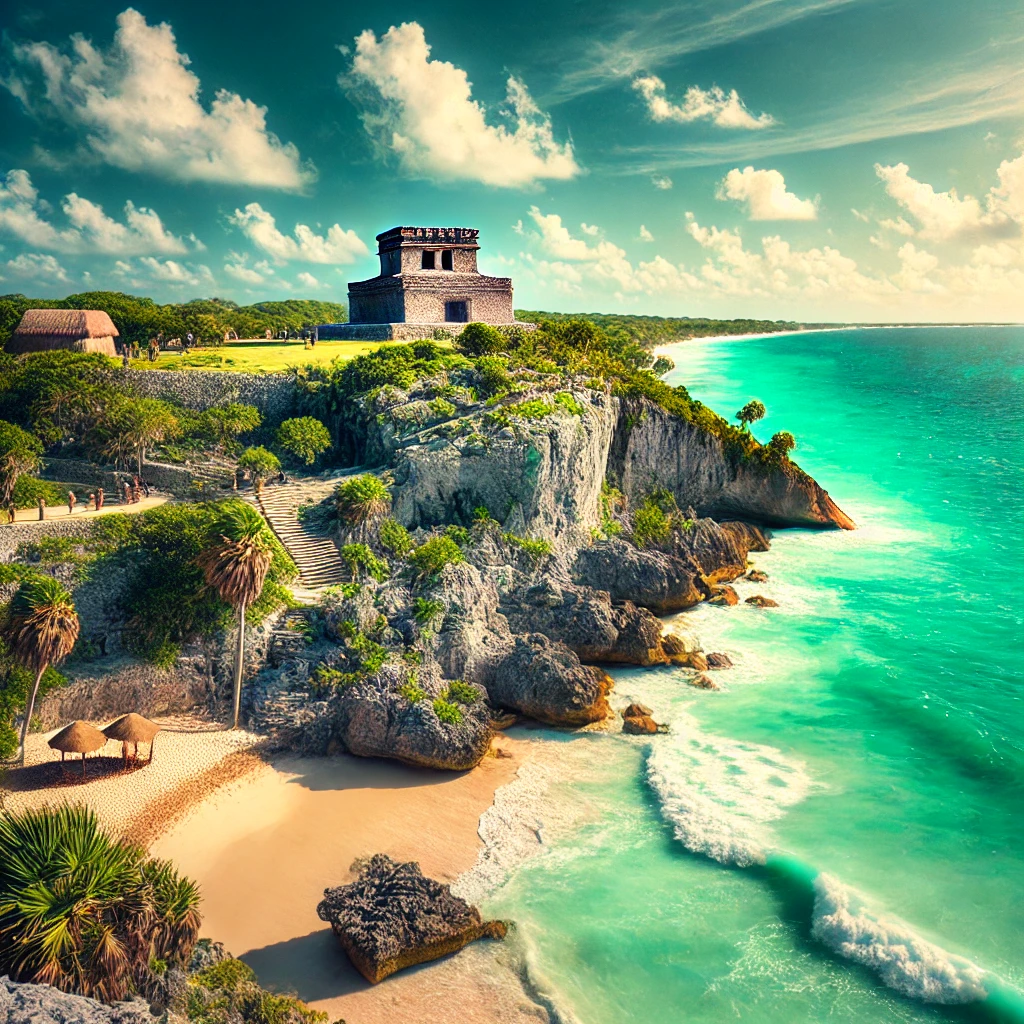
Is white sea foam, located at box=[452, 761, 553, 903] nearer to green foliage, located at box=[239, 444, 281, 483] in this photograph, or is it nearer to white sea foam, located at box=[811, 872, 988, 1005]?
white sea foam, located at box=[811, 872, 988, 1005]

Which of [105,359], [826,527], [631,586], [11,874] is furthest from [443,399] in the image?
[11,874]

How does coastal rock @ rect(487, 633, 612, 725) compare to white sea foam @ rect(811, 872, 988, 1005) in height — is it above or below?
above

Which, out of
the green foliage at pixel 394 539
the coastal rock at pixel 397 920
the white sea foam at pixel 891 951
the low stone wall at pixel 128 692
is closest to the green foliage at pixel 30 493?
the low stone wall at pixel 128 692

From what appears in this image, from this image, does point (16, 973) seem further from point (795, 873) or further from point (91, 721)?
point (795, 873)

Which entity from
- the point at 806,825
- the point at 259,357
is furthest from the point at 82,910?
the point at 259,357

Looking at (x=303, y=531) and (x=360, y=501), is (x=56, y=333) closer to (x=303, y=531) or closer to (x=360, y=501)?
(x=303, y=531)

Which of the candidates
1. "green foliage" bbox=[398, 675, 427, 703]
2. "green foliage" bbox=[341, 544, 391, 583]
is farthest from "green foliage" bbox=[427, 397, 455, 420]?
"green foliage" bbox=[398, 675, 427, 703]
